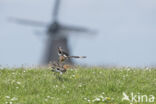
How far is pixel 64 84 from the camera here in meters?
13.8

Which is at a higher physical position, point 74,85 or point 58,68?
point 58,68

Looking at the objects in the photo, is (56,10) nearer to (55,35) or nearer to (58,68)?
(55,35)

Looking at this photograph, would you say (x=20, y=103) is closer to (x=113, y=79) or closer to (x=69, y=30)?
(x=113, y=79)

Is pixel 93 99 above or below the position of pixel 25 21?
below

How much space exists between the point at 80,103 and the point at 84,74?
381cm

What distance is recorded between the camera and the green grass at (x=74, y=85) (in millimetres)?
12047

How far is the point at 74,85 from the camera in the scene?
534 inches

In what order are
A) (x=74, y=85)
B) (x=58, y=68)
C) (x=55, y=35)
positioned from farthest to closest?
1. (x=55, y=35)
2. (x=58, y=68)
3. (x=74, y=85)

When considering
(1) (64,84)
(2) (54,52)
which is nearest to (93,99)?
(1) (64,84)

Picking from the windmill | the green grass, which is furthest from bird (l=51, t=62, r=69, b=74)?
the windmill

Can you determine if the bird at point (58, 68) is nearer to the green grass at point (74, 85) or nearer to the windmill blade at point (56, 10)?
the green grass at point (74, 85)

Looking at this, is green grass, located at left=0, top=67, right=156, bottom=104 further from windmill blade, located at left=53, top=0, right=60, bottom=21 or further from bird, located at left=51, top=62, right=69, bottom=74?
windmill blade, located at left=53, top=0, right=60, bottom=21

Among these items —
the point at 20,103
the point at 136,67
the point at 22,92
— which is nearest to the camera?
the point at 20,103

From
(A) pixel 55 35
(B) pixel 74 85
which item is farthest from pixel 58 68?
(A) pixel 55 35
